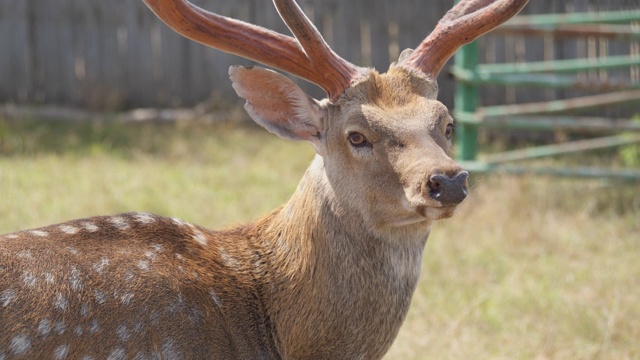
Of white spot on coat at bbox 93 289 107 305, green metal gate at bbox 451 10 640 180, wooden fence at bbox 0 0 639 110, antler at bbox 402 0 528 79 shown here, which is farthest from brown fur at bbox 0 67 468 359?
wooden fence at bbox 0 0 639 110

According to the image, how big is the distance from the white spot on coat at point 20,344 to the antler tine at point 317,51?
158 centimetres

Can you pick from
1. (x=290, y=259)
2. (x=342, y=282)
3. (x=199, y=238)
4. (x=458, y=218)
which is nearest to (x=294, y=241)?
(x=290, y=259)

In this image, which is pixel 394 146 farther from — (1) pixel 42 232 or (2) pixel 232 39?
(1) pixel 42 232

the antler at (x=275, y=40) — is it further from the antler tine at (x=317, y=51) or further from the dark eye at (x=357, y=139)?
the dark eye at (x=357, y=139)

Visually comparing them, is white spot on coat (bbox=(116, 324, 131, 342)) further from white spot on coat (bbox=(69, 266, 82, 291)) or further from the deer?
white spot on coat (bbox=(69, 266, 82, 291))

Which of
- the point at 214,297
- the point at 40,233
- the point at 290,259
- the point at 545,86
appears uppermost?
the point at 545,86

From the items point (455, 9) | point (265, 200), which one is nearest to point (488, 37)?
point (265, 200)

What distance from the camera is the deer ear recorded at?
420cm

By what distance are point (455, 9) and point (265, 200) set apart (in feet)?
14.1

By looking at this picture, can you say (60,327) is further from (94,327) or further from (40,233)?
(40,233)

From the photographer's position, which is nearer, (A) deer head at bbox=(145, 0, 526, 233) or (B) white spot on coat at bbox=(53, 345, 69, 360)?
(B) white spot on coat at bbox=(53, 345, 69, 360)

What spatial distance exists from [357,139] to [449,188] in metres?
0.53

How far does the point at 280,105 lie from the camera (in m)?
4.27

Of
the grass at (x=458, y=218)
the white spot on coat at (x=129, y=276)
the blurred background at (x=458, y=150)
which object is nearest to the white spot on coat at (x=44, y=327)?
the white spot on coat at (x=129, y=276)
